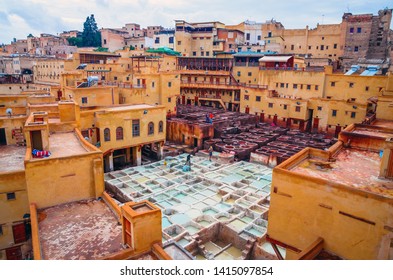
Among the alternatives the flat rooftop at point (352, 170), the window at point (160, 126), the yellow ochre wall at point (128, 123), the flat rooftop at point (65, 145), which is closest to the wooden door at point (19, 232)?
the flat rooftop at point (65, 145)

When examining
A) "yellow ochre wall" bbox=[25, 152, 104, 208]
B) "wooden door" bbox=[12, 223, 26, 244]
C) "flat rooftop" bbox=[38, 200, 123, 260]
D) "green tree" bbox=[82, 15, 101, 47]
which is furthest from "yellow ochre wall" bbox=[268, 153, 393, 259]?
"green tree" bbox=[82, 15, 101, 47]

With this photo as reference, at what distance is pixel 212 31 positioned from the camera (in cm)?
6275

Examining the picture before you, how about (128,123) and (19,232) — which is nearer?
(19,232)

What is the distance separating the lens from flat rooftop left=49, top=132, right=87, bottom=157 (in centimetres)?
1658

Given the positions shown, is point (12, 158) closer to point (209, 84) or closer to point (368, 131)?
point (368, 131)

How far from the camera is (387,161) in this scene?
38.3ft

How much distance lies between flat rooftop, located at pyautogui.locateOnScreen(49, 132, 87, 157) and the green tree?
63.4 meters

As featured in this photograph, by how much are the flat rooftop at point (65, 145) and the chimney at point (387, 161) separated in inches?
554

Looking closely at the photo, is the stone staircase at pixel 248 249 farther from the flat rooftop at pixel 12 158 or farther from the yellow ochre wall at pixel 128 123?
the yellow ochre wall at pixel 128 123

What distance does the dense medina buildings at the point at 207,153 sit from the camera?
426 inches

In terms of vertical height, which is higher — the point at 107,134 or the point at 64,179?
the point at 64,179

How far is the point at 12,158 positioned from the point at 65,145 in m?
4.68

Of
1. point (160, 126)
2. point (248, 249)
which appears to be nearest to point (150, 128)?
point (160, 126)

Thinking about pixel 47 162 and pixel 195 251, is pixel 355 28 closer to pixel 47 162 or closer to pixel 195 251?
pixel 195 251
